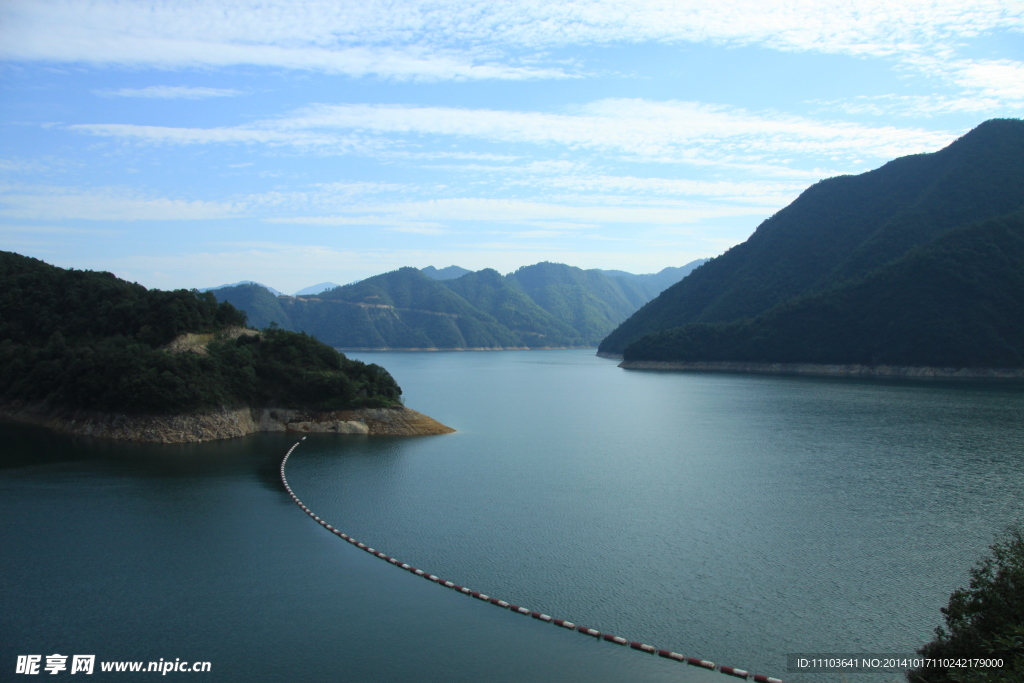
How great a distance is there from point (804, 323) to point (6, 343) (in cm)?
8797

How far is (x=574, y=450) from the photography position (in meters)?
37.2

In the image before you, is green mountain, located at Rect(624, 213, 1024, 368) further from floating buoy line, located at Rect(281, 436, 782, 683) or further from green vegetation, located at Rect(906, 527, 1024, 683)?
floating buoy line, located at Rect(281, 436, 782, 683)

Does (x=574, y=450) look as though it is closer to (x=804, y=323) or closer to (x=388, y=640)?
(x=388, y=640)

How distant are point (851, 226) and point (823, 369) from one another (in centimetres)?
4357

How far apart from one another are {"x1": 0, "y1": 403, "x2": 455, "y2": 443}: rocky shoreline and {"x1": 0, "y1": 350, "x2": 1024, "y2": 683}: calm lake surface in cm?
168

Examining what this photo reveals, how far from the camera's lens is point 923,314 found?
258ft

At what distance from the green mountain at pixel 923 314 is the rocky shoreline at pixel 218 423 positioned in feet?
200

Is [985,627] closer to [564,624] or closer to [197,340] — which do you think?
[564,624]

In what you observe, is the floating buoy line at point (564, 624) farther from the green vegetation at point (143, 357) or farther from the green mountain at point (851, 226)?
the green mountain at point (851, 226)

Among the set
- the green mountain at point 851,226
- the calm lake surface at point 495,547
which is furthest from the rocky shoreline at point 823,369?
the calm lake surface at point 495,547

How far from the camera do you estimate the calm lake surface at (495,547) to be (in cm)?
1418

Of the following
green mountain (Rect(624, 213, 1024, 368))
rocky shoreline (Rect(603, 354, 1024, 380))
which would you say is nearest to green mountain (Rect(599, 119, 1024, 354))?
green mountain (Rect(624, 213, 1024, 368))

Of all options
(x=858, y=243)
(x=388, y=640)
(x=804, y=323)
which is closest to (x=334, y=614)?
(x=388, y=640)

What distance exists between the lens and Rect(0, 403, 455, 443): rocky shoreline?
121 ft
